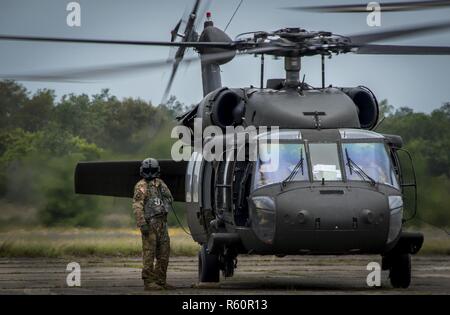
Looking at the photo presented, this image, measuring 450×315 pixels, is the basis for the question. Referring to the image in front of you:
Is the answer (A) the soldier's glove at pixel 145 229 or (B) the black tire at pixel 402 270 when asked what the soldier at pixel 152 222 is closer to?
(A) the soldier's glove at pixel 145 229

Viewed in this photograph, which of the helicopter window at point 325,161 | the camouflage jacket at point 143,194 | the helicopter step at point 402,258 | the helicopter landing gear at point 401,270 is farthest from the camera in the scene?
the helicopter landing gear at point 401,270

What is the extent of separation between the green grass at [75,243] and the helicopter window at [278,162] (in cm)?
853

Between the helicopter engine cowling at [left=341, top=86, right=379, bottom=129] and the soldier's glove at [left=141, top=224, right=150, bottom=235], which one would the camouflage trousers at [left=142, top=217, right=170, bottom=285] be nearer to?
the soldier's glove at [left=141, top=224, right=150, bottom=235]

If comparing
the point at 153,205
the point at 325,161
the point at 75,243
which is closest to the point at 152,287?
the point at 153,205

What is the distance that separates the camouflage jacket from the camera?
1712 cm

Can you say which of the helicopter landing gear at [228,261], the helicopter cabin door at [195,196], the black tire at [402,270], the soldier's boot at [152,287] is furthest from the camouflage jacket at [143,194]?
the black tire at [402,270]

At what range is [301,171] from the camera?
16.8 metres

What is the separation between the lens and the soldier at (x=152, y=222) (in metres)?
17.1

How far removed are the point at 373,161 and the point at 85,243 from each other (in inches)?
369

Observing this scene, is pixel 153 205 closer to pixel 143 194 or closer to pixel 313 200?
pixel 143 194

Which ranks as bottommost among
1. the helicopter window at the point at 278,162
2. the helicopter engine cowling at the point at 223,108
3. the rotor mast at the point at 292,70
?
the helicopter window at the point at 278,162

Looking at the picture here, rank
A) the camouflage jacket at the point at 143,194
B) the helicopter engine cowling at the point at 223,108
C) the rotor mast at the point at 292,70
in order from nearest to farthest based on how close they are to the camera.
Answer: the camouflage jacket at the point at 143,194, the rotor mast at the point at 292,70, the helicopter engine cowling at the point at 223,108

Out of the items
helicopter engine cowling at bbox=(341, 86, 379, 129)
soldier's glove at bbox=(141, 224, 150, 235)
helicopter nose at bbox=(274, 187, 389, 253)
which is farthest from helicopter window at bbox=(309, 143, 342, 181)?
soldier's glove at bbox=(141, 224, 150, 235)
